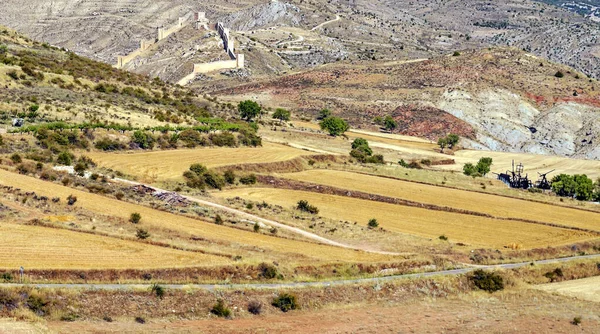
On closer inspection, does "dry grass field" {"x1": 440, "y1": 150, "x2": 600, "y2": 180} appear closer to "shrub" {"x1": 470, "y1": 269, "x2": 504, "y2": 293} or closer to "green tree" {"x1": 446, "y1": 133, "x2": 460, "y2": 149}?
"green tree" {"x1": 446, "y1": 133, "x2": 460, "y2": 149}

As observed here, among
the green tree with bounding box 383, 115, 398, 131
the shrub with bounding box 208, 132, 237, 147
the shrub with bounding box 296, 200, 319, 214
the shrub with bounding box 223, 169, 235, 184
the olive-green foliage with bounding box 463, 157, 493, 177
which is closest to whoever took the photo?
the shrub with bounding box 296, 200, 319, 214

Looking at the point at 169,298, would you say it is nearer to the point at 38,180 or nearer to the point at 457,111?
the point at 38,180

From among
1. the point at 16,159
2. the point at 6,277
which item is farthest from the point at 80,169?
Result: the point at 6,277

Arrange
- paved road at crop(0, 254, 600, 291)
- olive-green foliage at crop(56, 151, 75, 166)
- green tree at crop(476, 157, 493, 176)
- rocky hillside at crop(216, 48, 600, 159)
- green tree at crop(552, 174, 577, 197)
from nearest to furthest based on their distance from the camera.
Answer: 1. paved road at crop(0, 254, 600, 291)
2. olive-green foliage at crop(56, 151, 75, 166)
3. green tree at crop(552, 174, 577, 197)
4. green tree at crop(476, 157, 493, 176)
5. rocky hillside at crop(216, 48, 600, 159)

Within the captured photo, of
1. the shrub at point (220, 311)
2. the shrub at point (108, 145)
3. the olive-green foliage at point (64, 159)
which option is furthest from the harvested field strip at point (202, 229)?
the shrub at point (108, 145)

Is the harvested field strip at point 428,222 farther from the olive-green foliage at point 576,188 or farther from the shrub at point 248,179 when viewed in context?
the olive-green foliage at point 576,188

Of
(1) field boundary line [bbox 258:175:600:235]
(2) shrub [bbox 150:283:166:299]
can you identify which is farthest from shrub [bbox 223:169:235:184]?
(2) shrub [bbox 150:283:166:299]
